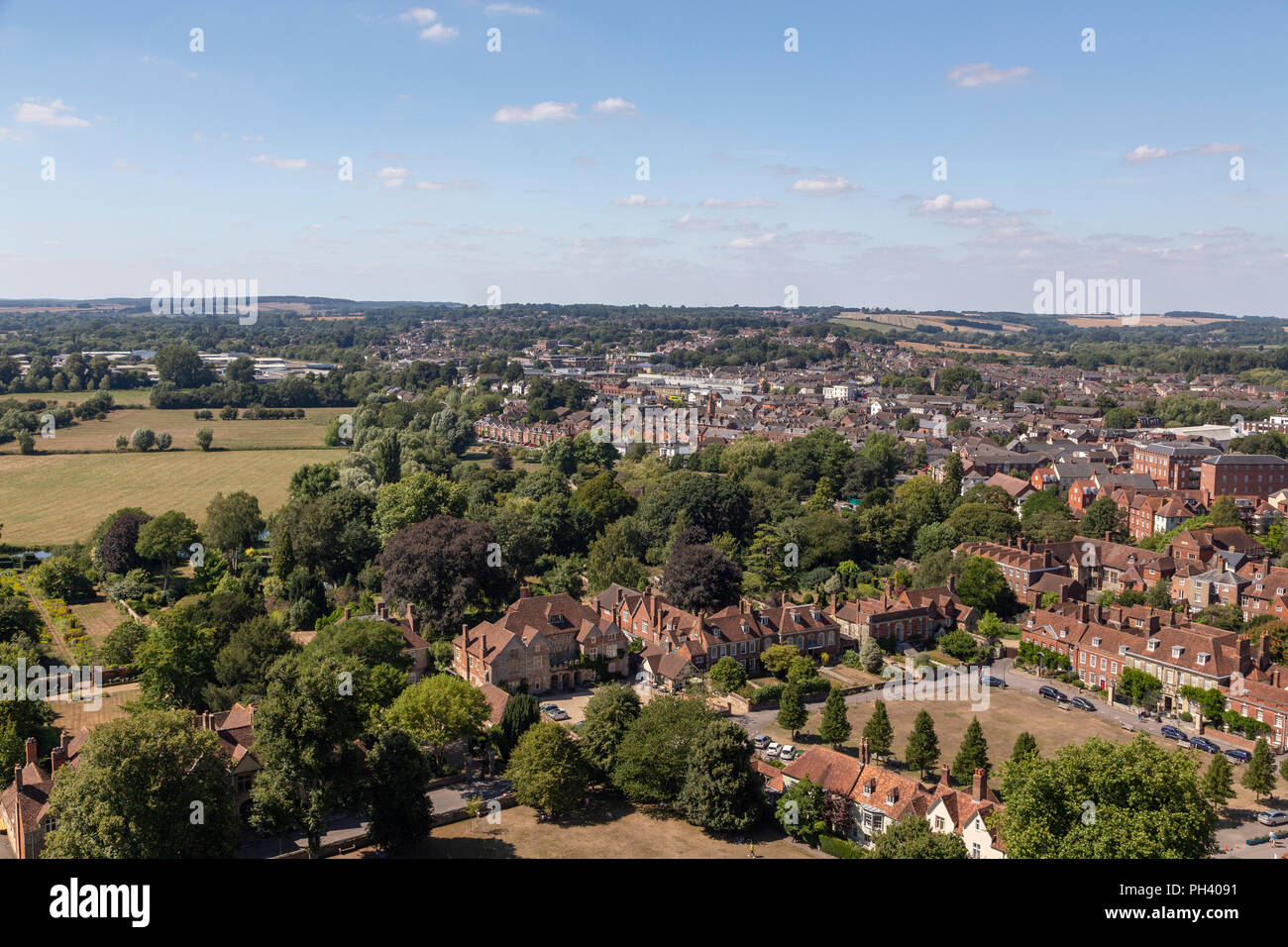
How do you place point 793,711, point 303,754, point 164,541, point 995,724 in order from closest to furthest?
point 303,754 < point 793,711 < point 995,724 < point 164,541

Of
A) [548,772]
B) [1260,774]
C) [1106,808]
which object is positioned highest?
[1106,808]

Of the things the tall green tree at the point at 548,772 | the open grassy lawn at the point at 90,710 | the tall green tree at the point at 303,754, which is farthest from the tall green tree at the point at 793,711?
the open grassy lawn at the point at 90,710

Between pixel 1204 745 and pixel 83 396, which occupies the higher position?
pixel 83 396

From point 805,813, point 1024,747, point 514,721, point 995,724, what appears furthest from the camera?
point 995,724

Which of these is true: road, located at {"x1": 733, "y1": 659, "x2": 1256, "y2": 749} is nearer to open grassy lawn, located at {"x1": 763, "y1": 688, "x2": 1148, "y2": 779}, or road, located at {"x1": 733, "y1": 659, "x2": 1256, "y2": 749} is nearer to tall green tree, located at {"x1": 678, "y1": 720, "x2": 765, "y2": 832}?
open grassy lawn, located at {"x1": 763, "y1": 688, "x2": 1148, "y2": 779}

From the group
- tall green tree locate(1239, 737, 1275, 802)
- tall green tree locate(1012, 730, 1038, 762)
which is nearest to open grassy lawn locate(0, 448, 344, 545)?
tall green tree locate(1012, 730, 1038, 762)

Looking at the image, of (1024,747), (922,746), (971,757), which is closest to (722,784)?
(922,746)

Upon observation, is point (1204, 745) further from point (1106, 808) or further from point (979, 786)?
point (1106, 808)
